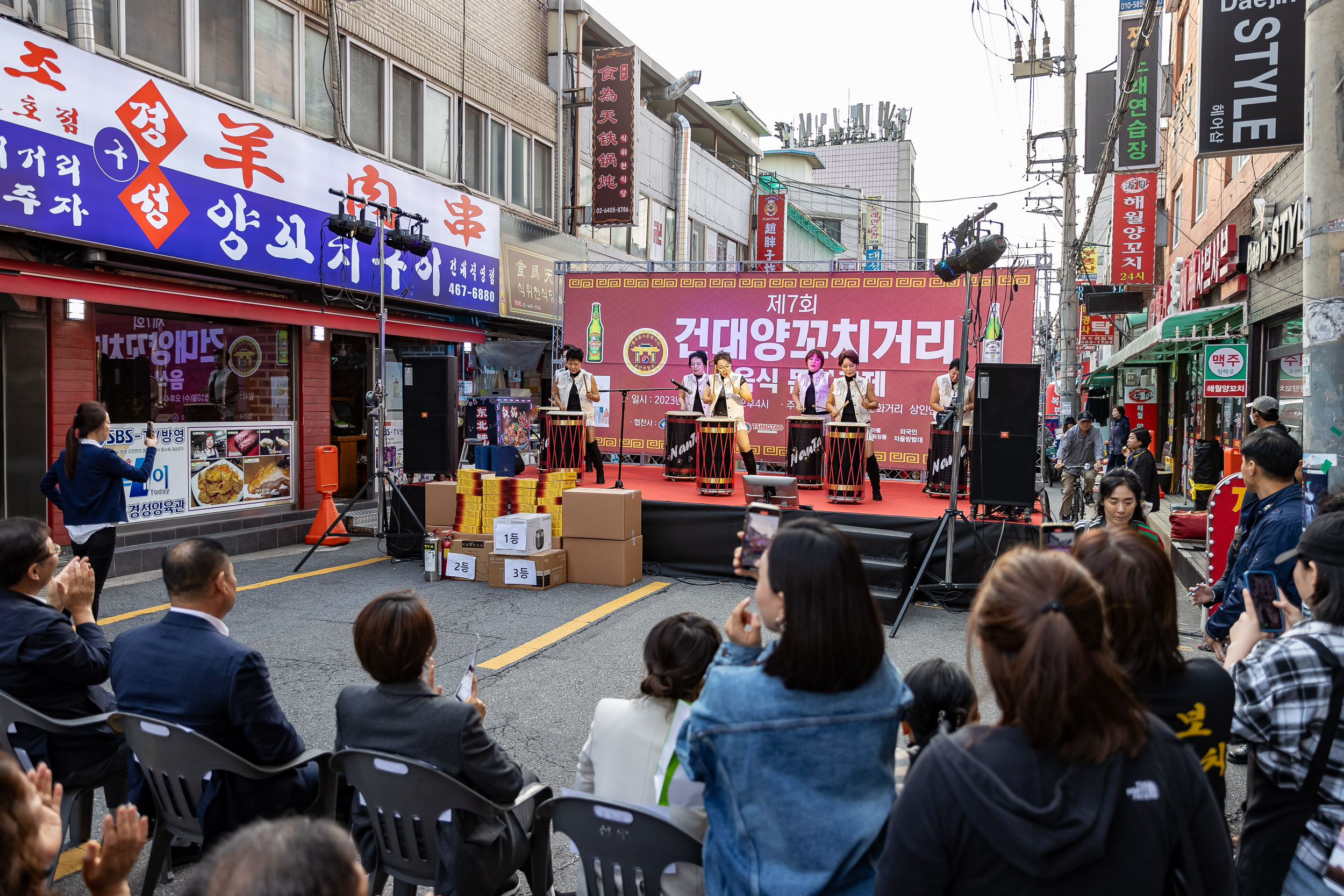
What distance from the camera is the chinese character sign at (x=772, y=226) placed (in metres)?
24.3

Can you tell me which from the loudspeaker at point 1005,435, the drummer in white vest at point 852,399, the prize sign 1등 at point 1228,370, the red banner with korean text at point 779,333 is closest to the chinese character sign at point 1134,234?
the red banner with korean text at point 779,333

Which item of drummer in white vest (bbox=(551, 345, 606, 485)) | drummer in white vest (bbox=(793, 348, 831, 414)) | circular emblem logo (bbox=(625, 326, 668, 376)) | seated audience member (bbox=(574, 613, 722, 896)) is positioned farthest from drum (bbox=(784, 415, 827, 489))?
seated audience member (bbox=(574, 613, 722, 896))

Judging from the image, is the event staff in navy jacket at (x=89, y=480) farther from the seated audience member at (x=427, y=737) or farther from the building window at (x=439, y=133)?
the building window at (x=439, y=133)

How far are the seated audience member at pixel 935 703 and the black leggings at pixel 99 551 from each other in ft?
19.1

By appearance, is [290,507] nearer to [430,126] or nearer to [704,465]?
[704,465]

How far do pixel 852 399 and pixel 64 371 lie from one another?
8.33 m

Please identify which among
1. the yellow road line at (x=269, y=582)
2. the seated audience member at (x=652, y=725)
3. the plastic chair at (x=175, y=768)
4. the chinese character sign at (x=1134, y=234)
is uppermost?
the chinese character sign at (x=1134, y=234)

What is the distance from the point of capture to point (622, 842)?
7.16 ft

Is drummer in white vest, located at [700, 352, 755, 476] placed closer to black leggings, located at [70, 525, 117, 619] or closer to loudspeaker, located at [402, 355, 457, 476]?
loudspeaker, located at [402, 355, 457, 476]

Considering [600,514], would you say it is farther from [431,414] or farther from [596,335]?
[596,335]

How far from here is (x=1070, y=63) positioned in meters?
16.8

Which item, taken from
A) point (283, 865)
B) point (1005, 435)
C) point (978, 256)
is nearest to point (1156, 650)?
point (283, 865)

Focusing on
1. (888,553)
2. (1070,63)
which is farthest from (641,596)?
(1070,63)

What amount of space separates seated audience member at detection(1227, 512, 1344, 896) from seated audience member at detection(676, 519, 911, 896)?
37.3 inches
